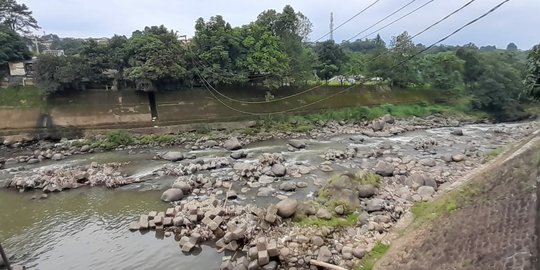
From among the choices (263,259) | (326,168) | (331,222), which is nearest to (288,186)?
(326,168)

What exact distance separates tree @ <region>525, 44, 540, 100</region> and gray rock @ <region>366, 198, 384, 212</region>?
23.7ft

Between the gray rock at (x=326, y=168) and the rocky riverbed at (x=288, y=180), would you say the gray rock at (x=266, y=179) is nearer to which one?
the rocky riverbed at (x=288, y=180)

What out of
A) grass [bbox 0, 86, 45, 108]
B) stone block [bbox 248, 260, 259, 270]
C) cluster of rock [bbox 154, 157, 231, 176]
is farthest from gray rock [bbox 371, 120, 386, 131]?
grass [bbox 0, 86, 45, 108]

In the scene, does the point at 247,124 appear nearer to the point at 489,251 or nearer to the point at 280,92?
the point at 280,92

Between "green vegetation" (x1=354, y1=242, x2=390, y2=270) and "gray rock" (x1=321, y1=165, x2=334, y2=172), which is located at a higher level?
"green vegetation" (x1=354, y1=242, x2=390, y2=270)

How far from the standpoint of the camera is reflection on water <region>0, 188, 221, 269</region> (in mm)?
10383

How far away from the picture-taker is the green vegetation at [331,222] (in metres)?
10.8

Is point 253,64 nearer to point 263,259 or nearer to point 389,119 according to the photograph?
point 389,119

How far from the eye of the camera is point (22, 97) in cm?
2786

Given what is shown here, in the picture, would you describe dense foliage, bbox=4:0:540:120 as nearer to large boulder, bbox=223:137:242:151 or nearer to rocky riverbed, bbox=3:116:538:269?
rocky riverbed, bbox=3:116:538:269

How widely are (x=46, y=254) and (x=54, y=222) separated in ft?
8.70

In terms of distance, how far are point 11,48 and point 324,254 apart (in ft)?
107

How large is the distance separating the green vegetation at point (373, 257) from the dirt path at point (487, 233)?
0.24 metres

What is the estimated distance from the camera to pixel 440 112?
35.1 metres
